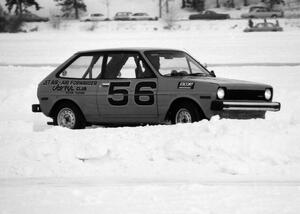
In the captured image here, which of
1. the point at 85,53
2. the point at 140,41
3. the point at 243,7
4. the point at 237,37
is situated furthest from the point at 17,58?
the point at 243,7

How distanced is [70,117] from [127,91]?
1.23 metres

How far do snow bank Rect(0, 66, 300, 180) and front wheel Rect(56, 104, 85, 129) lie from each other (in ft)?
A: 7.71

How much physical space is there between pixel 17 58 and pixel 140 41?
25.8 ft

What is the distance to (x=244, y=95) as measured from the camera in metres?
10.8

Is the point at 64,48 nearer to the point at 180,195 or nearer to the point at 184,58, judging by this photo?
the point at 184,58

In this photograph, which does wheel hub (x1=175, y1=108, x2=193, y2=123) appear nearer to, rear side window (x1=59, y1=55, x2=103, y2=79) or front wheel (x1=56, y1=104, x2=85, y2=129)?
rear side window (x1=59, y1=55, x2=103, y2=79)

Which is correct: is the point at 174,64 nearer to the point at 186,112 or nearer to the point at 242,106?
the point at 186,112

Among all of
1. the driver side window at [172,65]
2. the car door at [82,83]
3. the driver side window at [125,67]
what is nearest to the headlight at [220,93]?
the driver side window at [172,65]

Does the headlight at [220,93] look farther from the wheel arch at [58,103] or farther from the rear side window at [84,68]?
the wheel arch at [58,103]

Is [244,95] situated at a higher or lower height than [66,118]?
higher

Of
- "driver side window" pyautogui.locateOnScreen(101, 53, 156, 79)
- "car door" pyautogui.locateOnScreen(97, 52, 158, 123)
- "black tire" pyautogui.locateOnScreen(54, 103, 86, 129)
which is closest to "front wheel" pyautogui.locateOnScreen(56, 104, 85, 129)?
"black tire" pyautogui.locateOnScreen(54, 103, 86, 129)

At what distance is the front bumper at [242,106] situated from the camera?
1049 cm

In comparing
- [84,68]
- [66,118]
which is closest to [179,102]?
[84,68]

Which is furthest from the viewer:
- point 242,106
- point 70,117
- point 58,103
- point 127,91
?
point 58,103
